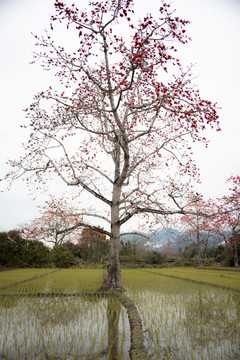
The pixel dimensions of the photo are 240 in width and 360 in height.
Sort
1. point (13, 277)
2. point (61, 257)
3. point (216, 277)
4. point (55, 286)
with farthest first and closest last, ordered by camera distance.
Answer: point (61, 257) < point (216, 277) < point (13, 277) < point (55, 286)

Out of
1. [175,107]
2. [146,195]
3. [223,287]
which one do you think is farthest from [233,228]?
[175,107]

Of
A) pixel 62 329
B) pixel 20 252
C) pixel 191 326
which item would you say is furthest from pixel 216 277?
pixel 20 252

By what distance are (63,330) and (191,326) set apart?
228 cm

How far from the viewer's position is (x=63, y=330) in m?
4.43

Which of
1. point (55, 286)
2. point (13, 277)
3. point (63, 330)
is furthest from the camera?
point (13, 277)

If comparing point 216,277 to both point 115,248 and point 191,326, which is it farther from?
point 191,326

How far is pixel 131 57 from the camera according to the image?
19.8 feet

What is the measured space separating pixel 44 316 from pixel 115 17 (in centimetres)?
670

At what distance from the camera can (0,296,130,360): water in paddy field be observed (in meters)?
3.55

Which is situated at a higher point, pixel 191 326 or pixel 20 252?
pixel 20 252

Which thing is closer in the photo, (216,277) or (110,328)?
(110,328)

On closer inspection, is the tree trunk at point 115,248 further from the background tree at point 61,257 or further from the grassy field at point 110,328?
the background tree at point 61,257

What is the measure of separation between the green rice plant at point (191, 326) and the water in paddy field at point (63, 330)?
548mm

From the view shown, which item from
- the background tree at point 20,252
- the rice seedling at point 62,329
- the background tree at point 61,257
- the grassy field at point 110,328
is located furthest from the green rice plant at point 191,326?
the background tree at point 61,257
